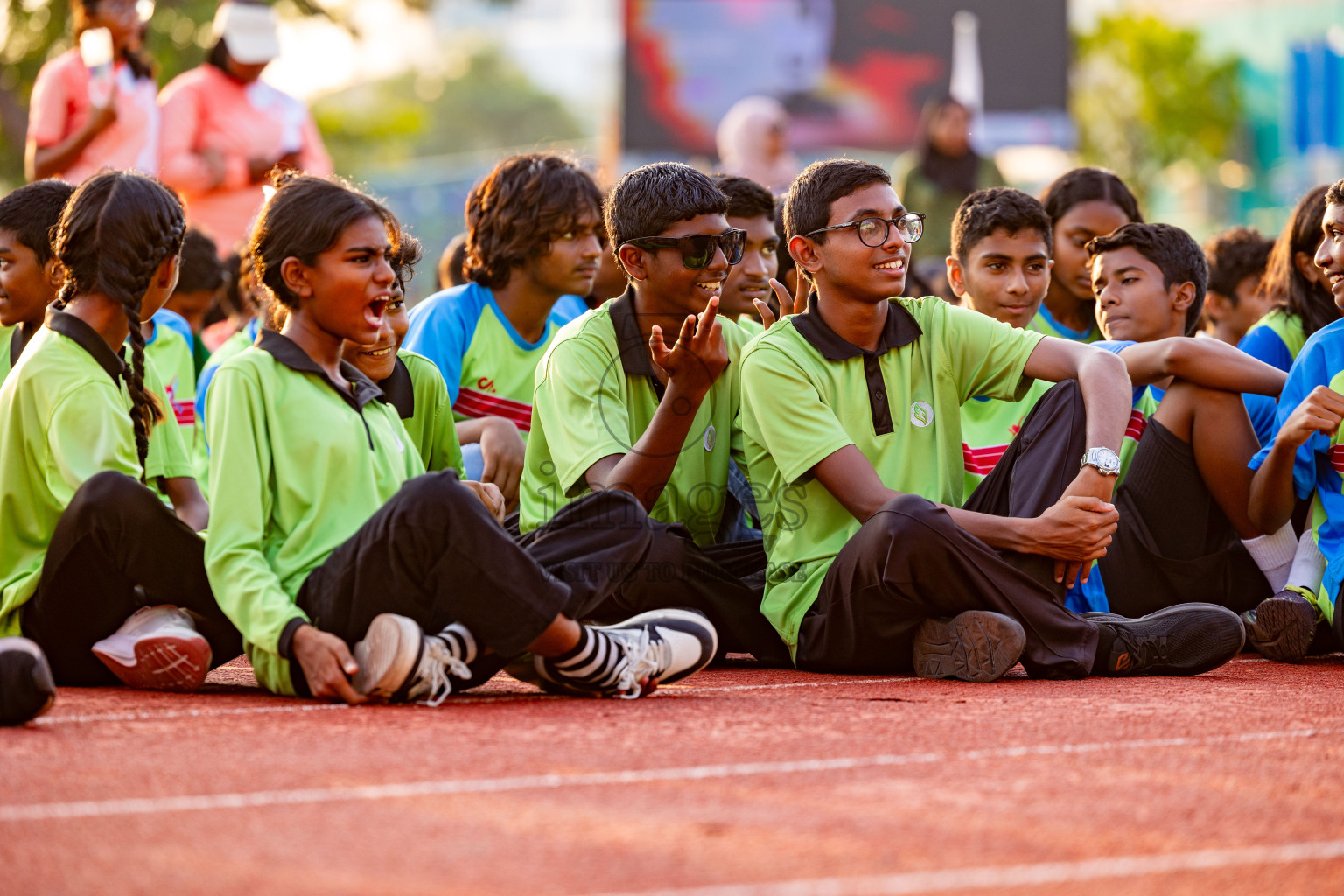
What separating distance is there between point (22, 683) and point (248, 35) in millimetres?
5565

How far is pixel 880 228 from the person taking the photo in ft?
14.4

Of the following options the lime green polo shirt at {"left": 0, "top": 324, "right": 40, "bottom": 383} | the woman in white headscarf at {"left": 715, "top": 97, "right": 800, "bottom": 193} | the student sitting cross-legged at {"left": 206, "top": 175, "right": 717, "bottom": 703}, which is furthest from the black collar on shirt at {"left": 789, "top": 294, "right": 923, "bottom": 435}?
the woman in white headscarf at {"left": 715, "top": 97, "right": 800, "bottom": 193}

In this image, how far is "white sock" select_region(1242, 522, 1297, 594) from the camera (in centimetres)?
482

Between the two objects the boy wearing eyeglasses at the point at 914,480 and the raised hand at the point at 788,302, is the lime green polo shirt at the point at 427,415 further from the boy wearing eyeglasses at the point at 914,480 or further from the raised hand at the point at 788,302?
the raised hand at the point at 788,302

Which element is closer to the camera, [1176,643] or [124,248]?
[124,248]

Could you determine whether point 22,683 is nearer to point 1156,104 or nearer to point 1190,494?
point 1190,494

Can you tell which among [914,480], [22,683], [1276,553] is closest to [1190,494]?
Answer: [1276,553]

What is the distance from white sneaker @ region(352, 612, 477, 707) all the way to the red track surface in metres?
0.05

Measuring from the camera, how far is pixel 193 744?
2.98 meters

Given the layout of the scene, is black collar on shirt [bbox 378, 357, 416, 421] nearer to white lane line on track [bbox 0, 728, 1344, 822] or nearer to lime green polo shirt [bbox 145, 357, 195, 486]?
lime green polo shirt [bbox 145, 357, 195, 486]

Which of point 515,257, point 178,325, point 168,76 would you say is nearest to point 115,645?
point 515,257

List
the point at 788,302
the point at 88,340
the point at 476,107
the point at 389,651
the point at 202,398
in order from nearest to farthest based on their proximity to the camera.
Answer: the point at 389,651 < the point at 88,340 < the point at 788,302 < the point at 202,398 < the point at 476,107

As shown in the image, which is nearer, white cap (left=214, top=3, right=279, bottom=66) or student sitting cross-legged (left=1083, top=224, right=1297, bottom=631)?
student sitting cross-legged (left=1083, top=224, right=1297, bottom=631)

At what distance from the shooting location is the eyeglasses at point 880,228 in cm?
436
